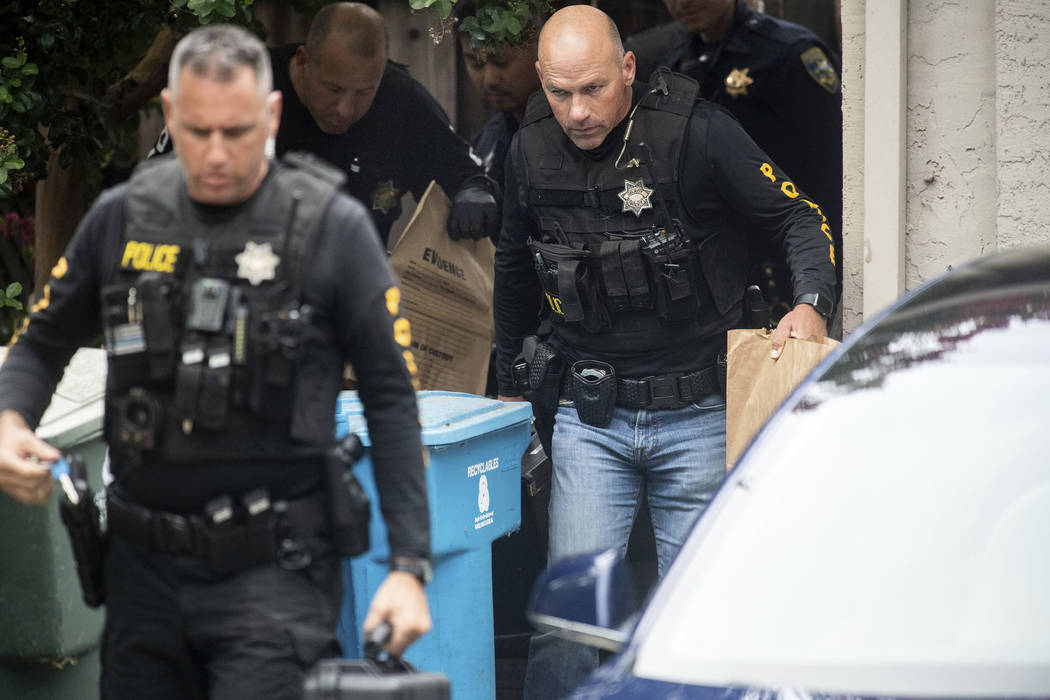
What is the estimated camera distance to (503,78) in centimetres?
519

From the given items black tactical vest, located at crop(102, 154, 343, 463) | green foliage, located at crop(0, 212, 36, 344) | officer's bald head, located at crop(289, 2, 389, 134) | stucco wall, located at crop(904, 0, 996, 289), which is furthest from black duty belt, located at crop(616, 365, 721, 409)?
green foliage, located at crop(0, 212, 36, 344)

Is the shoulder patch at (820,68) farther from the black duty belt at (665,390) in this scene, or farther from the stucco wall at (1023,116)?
the black duty belt at (665,390)

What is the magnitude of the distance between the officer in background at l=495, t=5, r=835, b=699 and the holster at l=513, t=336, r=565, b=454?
0.07 metres

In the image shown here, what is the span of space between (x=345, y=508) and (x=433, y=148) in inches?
113

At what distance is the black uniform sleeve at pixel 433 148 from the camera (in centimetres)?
519

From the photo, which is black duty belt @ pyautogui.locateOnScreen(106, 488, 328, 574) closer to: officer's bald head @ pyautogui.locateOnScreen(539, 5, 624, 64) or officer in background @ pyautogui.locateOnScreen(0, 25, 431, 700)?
officer in background @ pyautogui.locateOnScreen(0, 25, 431, 700)

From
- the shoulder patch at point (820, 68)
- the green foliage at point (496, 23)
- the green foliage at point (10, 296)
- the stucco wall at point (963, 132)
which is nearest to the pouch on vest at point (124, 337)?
the green foliage at point (496, 23)

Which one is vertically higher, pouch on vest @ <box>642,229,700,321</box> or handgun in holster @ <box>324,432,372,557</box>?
pouch on vest @ <box>642,229,700,321</box>

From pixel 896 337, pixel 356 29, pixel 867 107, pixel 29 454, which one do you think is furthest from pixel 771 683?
pixel 356 29

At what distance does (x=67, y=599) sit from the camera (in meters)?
3.58

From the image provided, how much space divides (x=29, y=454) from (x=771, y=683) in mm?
1361

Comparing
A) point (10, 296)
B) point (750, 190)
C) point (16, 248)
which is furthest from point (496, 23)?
point (16, 248)

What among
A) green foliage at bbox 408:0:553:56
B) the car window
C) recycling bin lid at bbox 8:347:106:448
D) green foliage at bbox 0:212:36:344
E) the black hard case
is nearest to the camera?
the car window

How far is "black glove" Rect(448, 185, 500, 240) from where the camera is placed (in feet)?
16.0
